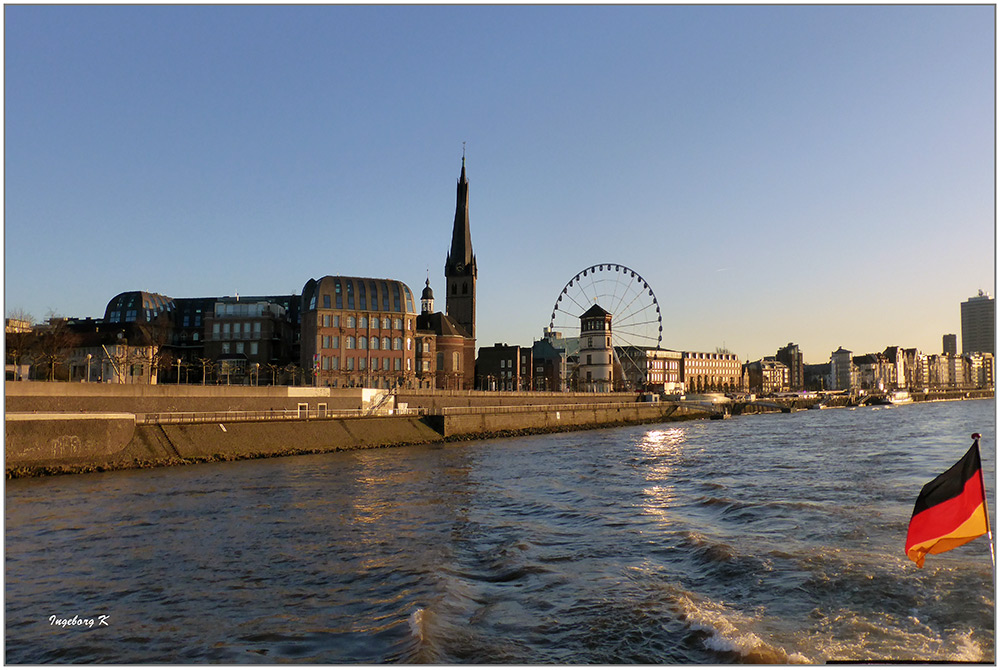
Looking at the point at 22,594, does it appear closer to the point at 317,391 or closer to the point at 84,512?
the point at 84,512

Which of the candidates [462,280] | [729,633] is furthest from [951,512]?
[462,280]

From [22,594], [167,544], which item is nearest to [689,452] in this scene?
[167,544]

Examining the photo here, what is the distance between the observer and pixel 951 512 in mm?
11414

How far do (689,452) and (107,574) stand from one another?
47.7 metres

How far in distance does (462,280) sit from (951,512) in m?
131

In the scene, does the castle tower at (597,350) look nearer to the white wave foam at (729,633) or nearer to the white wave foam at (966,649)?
the white wave foam at (729,633)

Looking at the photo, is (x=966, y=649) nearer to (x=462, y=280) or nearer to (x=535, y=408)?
(x=535, y=408)

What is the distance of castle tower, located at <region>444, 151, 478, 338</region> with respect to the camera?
140375 millimetres

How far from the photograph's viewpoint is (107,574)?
19578 mm

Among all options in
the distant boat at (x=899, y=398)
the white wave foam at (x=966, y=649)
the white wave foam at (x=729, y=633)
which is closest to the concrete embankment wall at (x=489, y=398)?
the white wave foam at (x=729, y=633)

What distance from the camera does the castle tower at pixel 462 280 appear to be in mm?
140375

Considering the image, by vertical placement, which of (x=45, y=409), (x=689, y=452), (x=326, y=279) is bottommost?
(x=689, y=452)

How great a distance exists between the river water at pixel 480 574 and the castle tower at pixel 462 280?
335 feet

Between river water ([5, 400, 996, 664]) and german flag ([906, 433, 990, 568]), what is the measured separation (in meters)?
3.85
